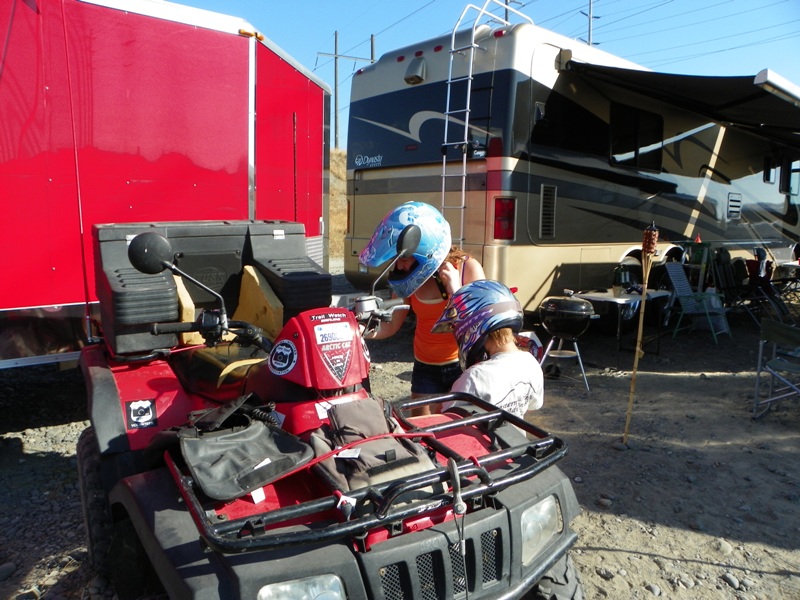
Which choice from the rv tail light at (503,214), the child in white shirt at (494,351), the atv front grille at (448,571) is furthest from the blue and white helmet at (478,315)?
the rv tail light at (503,214)

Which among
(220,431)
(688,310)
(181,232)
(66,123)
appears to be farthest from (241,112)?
(688,310)

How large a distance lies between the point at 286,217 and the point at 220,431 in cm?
386

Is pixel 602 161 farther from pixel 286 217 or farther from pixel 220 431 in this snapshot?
pixel 220 431

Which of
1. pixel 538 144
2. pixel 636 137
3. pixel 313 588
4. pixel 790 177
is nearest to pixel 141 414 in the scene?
pixel 313 588

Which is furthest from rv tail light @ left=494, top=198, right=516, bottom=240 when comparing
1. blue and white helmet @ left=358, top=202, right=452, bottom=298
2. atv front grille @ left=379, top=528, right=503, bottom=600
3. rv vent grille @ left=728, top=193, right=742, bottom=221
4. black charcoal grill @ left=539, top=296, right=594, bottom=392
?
rv vent grille @ left=728, top=193, right=742, bottom=221

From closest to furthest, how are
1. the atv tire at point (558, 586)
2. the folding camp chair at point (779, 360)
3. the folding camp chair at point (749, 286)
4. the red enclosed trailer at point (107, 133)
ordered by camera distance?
the atv tire at point (558, 586) → the red enclosed trailer at point (107, 133) → the folding camp chair at point (779, 360) → the folding camp chair at point (749, 286)

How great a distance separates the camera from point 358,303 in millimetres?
2350

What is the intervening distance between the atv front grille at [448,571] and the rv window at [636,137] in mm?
6531

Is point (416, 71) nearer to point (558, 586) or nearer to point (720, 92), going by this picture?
point (720, 92)

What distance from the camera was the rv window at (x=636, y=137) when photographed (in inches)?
294

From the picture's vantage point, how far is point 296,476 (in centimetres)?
197

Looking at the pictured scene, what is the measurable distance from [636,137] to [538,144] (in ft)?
6.60

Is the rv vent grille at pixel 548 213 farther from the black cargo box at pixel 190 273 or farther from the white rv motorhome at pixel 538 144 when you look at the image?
the black cargo box at pixel 190 273

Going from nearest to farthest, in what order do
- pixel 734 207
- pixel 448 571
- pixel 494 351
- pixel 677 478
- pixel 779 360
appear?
pixel 448 571 < pixel 494 351 < pixel 677 478 < pixel 779 360 < pixel 734 207
